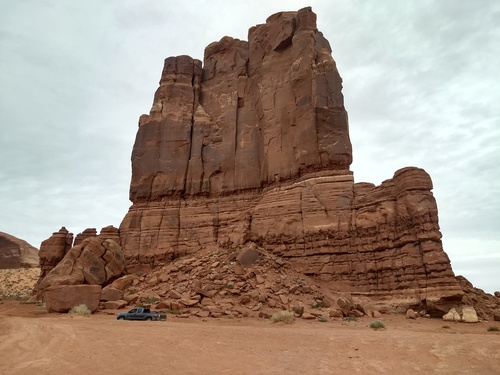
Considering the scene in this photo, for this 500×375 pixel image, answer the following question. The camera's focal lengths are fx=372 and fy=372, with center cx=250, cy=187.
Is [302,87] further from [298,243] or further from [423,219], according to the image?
[423,219]

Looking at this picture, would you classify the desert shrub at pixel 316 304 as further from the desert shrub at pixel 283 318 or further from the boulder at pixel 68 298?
the boulder at pixel 68 298

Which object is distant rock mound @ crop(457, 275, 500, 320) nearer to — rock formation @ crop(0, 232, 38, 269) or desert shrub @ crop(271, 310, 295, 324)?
desert shrub @ crop(271, 310, 295, 324)

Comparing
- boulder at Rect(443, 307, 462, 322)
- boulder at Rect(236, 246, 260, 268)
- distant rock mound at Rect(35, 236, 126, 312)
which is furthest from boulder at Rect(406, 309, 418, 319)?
distant rock mound at Rect(35, 236, 126, 312)

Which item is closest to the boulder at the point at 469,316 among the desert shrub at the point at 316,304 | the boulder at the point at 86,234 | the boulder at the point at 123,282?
the desert shrub at the point at 316,304

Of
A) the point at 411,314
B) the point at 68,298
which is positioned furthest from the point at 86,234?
the point at 411,314

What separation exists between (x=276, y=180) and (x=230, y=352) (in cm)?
2148

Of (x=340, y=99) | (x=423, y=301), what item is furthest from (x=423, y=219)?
(x=340, y=99)

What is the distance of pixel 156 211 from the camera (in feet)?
114

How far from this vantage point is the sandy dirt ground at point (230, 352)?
26.1ft

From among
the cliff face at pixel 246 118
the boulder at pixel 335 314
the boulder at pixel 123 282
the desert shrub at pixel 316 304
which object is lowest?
the boulder at pixel 335 314

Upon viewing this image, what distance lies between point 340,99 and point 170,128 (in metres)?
17.2

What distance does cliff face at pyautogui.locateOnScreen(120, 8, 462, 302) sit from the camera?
71.8 ft

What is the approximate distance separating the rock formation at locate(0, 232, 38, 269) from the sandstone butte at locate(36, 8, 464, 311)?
32990 mm

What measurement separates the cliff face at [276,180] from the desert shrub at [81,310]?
40.2 ft
